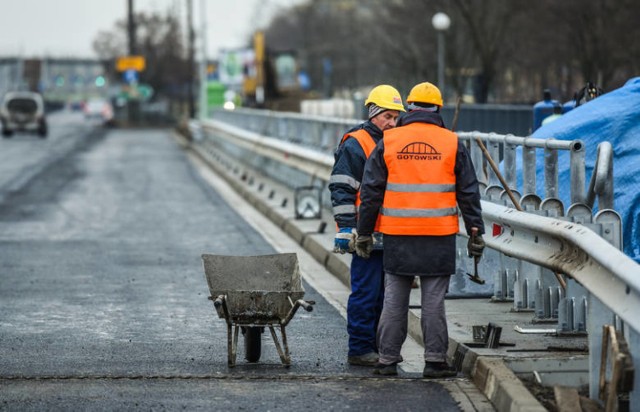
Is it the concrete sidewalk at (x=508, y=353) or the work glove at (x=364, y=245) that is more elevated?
the work glove at (x=364, y=245)

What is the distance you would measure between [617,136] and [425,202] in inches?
146

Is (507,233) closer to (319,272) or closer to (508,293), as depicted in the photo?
(508,293)

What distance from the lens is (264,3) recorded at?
151625 millimetres

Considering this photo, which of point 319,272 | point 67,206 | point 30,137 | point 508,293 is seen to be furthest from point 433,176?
point 30,137

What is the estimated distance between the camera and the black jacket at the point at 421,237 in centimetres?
862

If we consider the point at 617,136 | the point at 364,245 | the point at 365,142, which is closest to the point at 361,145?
the point at 365,142

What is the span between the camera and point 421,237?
862cm

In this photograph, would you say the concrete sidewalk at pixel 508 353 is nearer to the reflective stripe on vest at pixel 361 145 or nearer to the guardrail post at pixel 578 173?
the guardrail post at pixel 578 173

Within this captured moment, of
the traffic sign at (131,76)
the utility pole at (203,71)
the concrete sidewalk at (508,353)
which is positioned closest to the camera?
the concrete sidewalk at (508,353)

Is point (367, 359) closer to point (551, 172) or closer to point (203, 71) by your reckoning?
point (551, 172)

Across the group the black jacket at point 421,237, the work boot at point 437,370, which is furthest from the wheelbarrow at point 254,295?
the work boot at point 437,370

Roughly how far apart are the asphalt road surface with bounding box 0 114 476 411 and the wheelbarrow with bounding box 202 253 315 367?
0.18m

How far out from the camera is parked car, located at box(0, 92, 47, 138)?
6250 cm

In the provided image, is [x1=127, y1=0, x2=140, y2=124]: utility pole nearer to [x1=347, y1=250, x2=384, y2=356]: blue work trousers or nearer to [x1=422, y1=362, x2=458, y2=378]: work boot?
[x1=347, y1=250, x2=384, y2=356]: blue work trousers
